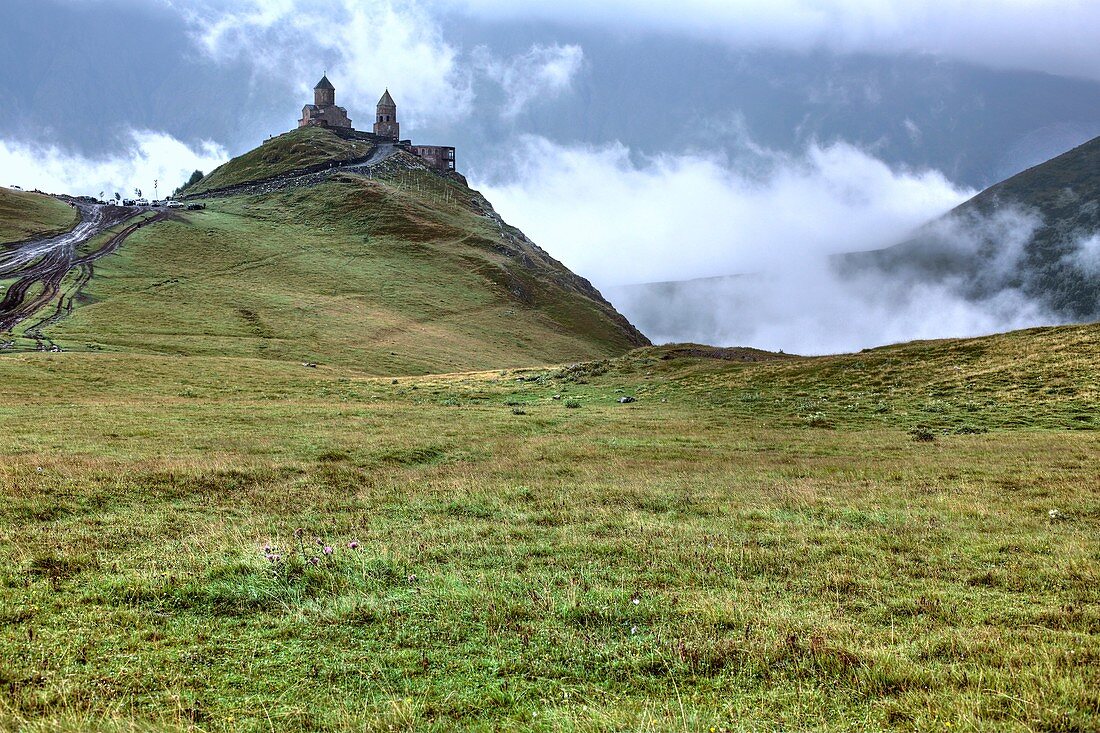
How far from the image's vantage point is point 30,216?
11888 centimetres

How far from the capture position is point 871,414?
111 feet

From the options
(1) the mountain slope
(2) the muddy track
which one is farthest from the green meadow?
(2) the muddy track

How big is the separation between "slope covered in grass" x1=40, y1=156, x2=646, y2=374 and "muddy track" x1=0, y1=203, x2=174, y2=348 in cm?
241

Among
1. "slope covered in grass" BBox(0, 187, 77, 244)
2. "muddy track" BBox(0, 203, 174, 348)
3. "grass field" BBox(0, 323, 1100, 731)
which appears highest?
"slope covered in grass" BBox(0, 187, 77, 244)

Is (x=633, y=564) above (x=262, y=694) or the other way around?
above

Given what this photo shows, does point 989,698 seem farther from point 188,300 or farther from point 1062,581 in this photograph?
point 188,300

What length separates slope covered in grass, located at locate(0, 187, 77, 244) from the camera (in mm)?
108887

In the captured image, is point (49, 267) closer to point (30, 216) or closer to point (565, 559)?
point (30, 216)

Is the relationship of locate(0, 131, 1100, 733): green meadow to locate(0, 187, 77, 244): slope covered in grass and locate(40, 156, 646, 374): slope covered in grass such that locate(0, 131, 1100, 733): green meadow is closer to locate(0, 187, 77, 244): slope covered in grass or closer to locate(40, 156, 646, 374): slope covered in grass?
locate(40, 156, 646, 374): slope covered in grass

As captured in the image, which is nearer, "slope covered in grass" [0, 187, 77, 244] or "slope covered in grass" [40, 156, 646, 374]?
"slope covered in grass" [40, 156, 646, 374]

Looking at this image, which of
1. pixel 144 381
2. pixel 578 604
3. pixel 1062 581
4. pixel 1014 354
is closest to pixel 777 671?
pixel 578 604

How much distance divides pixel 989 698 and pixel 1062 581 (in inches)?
212

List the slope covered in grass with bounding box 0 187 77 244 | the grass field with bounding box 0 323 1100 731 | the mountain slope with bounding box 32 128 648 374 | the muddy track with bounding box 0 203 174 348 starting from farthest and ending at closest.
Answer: the slope covered in grass with bounding box 0 187 77 244, the mountain slope with bounding box 32 128 648 374, the muddy track with bounding box 0 203 174 348, the grass field with bounding box 0 323 1100 731

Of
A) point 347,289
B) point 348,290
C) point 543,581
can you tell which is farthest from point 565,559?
point 347,289
